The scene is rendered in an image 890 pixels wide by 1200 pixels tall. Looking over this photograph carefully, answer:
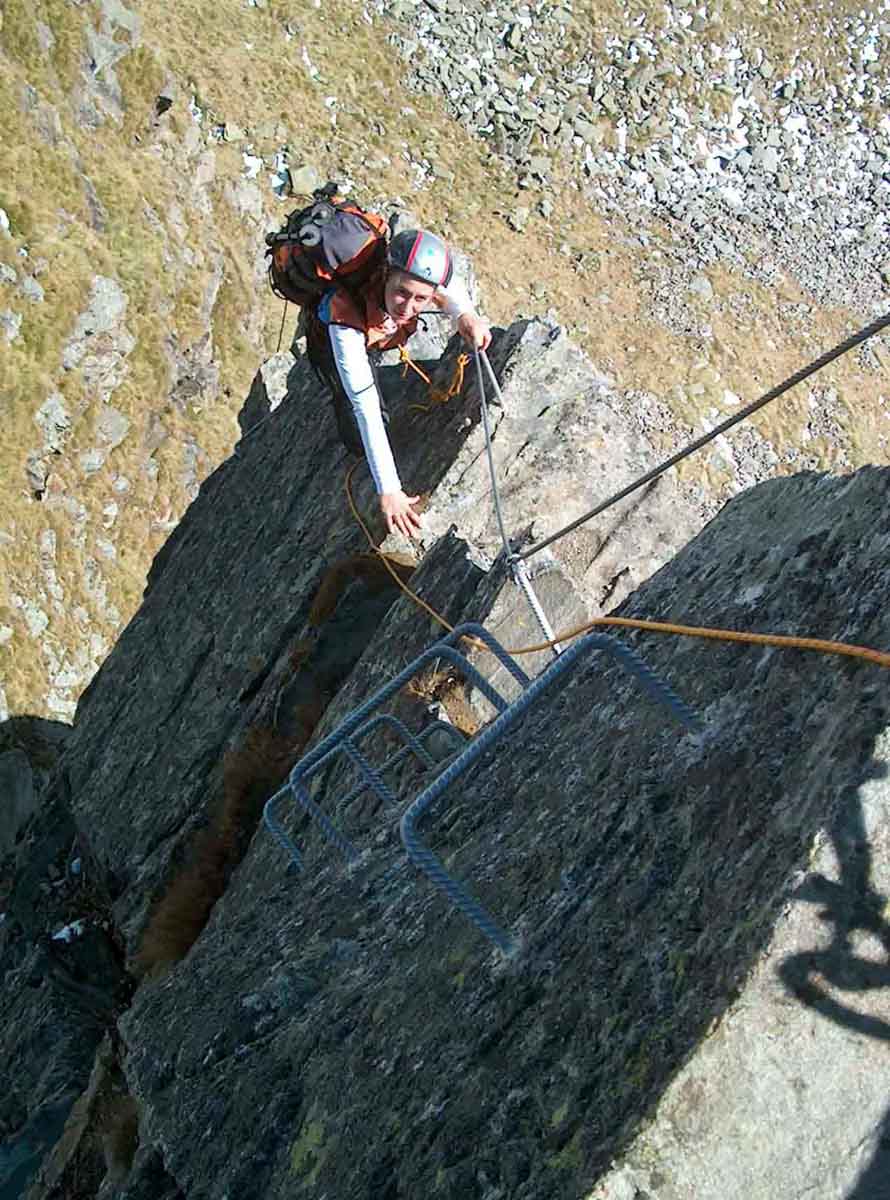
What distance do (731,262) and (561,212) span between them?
638cm

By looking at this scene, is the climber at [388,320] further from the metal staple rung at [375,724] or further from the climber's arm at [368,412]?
the metal staple rung at [375,724]

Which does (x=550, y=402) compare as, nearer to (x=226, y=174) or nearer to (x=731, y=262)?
(x=226, y=174)

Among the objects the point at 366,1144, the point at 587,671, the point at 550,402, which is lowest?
the point at 366,1144

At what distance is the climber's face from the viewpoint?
8.25 meters

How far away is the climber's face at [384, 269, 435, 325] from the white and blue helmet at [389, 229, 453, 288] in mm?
52

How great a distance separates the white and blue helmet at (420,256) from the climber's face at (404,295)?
2.0 inches

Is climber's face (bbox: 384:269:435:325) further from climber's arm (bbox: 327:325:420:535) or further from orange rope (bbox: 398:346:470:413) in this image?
orange rope (bbox: 398:346:470:413)

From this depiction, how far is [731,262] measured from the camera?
3919cm

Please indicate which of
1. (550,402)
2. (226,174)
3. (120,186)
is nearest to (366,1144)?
(550,402)

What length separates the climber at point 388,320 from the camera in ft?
26.9

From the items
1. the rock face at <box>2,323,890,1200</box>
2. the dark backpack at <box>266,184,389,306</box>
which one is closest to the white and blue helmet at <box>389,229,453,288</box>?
the dark backpack at <box>266,184,389,306</box>

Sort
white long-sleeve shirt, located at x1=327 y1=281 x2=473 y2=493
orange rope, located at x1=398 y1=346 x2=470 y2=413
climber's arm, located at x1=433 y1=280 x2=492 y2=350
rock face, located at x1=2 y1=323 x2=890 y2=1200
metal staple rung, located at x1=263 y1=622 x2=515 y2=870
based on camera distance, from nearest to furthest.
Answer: rock face, located at x1=2 y1=323 x2=890 y2=1200 < metal staple rung, located at x1=263 y1=622 x2=515 y2=870 < white long-sleeve shirt, located at x1=327 y1=281 x2=473 y2=493 < climber's arm, located at x1=433 y1=280 x2=492 y2=350 < orange rope, located at x1=398 y1=346 x2=470 y2=413

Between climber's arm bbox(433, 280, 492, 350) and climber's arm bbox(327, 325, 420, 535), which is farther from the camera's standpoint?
climber's arm bbox(433, 280, 492, 350)

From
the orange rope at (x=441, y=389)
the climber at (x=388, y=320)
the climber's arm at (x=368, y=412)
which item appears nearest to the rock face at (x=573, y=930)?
the climber's arm at (x=368, y=412)
